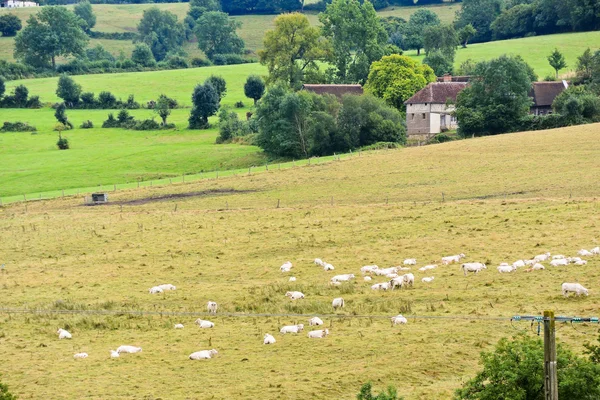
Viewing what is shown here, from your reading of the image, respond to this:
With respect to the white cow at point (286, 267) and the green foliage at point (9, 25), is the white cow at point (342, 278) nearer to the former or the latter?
the white cow at point (286, 267)

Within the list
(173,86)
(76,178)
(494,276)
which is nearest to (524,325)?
(494,276)

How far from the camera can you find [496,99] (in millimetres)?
89875

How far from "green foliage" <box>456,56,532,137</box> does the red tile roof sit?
11.8 metres

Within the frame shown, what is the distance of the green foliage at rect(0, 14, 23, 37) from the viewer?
642 ft

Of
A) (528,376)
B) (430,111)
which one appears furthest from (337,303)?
(430,111)

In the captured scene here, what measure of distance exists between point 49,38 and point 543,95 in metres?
97.6

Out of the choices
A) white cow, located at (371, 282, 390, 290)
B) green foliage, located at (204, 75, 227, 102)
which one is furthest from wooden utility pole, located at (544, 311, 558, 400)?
green foliage, located at (204, 75, 227, 102)

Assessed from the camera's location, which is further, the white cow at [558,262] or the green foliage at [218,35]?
the green foliage at [218,35]

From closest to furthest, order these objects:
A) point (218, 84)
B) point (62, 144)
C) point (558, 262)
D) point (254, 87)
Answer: point (558, 262) < point (62, 144) < point (254, 87) < point (218, 84)

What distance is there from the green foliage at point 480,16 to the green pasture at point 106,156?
239 ft

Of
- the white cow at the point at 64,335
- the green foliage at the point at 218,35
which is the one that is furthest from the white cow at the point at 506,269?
the green foliage at the point at 218,35

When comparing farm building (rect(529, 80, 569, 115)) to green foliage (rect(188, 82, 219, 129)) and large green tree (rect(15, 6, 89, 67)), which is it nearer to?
green foliage (rect(188, 82, 219, 129))

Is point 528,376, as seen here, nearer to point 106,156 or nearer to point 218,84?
point 106,156

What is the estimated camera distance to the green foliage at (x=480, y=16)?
178 metres
